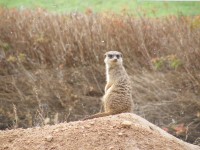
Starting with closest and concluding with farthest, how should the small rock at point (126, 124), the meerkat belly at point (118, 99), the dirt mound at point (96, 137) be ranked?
the dirt mound at point (96, 137) < the small rock at point (126, 124) < the meerkat belly at point (118, 99)

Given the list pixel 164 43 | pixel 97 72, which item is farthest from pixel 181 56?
pixel 97 72

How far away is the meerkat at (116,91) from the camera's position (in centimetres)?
410

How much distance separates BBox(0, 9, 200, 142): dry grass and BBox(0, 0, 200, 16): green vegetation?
0.10 m

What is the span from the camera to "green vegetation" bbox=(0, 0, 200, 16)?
5996 mm

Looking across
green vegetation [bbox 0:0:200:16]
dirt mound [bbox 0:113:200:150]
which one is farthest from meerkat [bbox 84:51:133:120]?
green vegetation [bbox 0:0:200:16]

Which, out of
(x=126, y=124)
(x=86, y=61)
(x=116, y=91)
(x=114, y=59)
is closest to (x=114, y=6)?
(x=86, y=61)

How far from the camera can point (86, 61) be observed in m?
6.42

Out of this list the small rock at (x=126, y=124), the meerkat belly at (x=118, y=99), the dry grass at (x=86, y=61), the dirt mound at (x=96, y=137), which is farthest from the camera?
the dry grass at (x=86, y=61)

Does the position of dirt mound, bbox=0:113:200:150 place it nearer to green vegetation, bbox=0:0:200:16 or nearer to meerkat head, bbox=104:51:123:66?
meerkat head, bbox=104:51:123:66

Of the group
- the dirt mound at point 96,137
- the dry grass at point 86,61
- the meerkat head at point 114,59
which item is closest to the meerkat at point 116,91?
the meerkat head at point 114,59

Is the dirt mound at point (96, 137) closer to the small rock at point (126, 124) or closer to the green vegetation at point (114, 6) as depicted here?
the small rock at point (126, 124)

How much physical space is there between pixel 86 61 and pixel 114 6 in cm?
69

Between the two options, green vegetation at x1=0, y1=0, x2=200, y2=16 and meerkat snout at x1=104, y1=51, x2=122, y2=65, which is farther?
green vegetation at x1=0, y1=0, x2=200, y2=16

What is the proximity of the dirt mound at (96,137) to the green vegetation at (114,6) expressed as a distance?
259 centimetres
